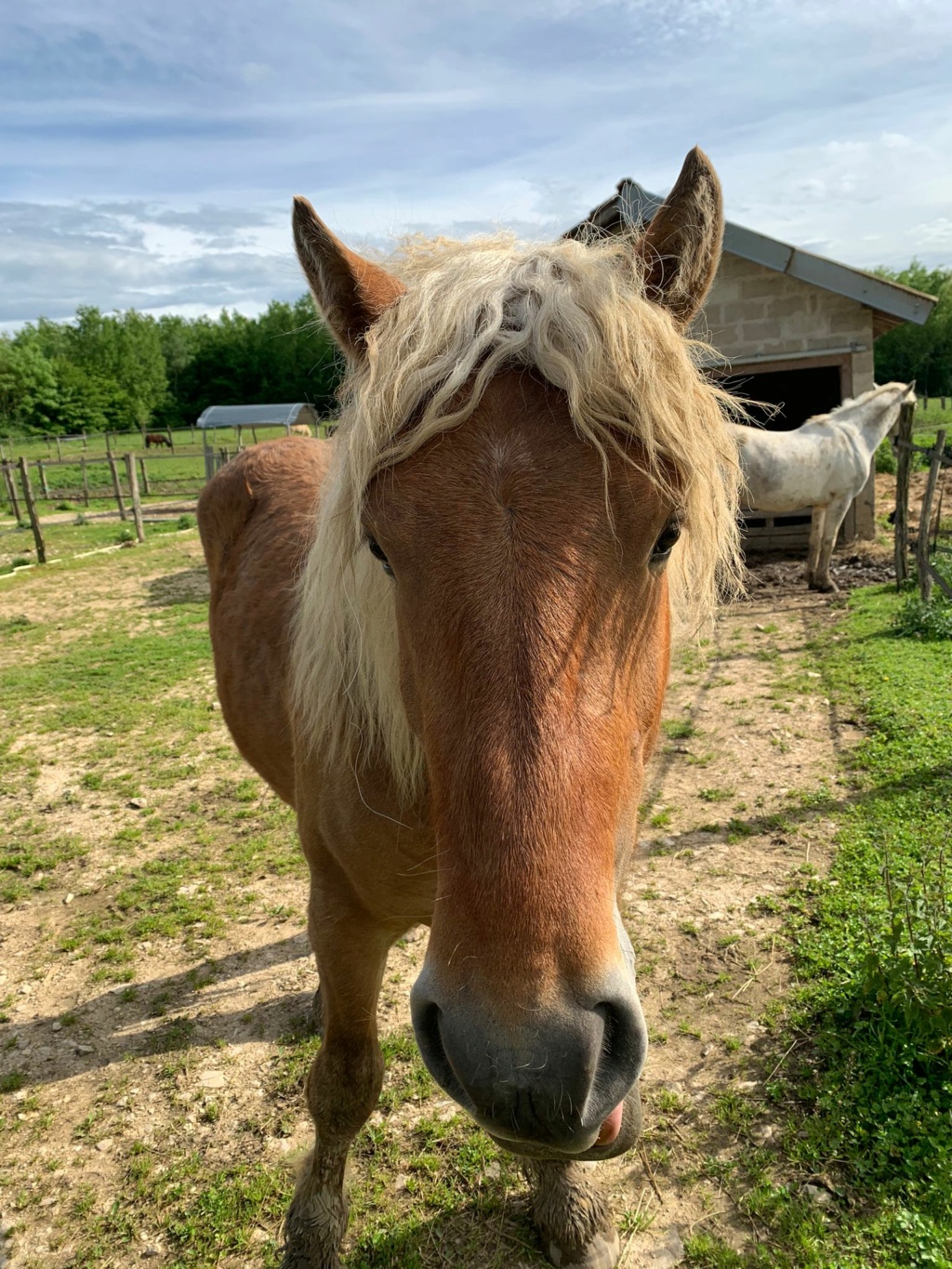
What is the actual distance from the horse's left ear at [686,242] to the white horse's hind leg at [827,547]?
8.71m

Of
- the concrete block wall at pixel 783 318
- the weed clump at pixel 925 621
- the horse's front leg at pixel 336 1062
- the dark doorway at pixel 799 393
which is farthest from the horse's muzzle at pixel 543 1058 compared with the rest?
the dark doorway at pixel 799 393

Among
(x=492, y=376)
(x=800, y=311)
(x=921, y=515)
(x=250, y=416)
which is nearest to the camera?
(x=492, y=376)

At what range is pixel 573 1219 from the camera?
2230 mm

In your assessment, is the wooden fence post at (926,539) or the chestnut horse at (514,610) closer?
the chestnut horse at (514,610)

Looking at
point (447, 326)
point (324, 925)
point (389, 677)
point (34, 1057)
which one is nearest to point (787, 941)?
point (324, 925)

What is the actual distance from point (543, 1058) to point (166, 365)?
272ft

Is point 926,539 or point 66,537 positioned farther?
point 66,537

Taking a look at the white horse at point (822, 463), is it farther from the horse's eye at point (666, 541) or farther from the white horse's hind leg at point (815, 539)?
the horse's eye at point (666, 541)

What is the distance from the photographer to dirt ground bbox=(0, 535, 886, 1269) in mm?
2488

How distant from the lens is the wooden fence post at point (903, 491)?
827cm

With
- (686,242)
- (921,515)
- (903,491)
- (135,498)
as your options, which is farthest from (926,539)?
(135,498)

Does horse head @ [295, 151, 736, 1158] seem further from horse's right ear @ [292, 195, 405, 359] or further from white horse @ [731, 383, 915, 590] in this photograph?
white horse @ [731, 383, 915, 590]

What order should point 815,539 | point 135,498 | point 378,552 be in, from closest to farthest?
point 378,552
point 815,539
point 135,498

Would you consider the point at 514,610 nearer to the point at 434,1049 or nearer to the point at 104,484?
the point at 434,1049
